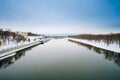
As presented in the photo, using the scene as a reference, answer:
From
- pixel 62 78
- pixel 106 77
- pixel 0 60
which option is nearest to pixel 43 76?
pixel 62 78

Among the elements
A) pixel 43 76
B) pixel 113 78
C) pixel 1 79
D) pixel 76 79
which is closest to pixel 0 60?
pixel 1 79

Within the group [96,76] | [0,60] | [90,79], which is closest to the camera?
[90,79]

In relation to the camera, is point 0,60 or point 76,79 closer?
point 76,79

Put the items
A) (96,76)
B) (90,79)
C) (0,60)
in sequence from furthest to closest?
(0,60), (96,76), (90,79)

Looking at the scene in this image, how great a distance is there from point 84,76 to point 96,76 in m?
0.83

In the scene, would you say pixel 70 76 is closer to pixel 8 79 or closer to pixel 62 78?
pixel 62 78

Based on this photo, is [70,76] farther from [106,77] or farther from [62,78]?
[106,77]

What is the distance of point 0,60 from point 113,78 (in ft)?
36.2

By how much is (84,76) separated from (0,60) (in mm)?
9216

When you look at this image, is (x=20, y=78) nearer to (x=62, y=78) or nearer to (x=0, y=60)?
(x=62, y=78)

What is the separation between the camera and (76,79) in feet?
27.2

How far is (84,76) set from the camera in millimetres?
8922

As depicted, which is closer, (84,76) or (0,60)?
(84,76)

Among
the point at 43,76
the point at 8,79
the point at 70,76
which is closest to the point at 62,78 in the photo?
the point at 70,76
